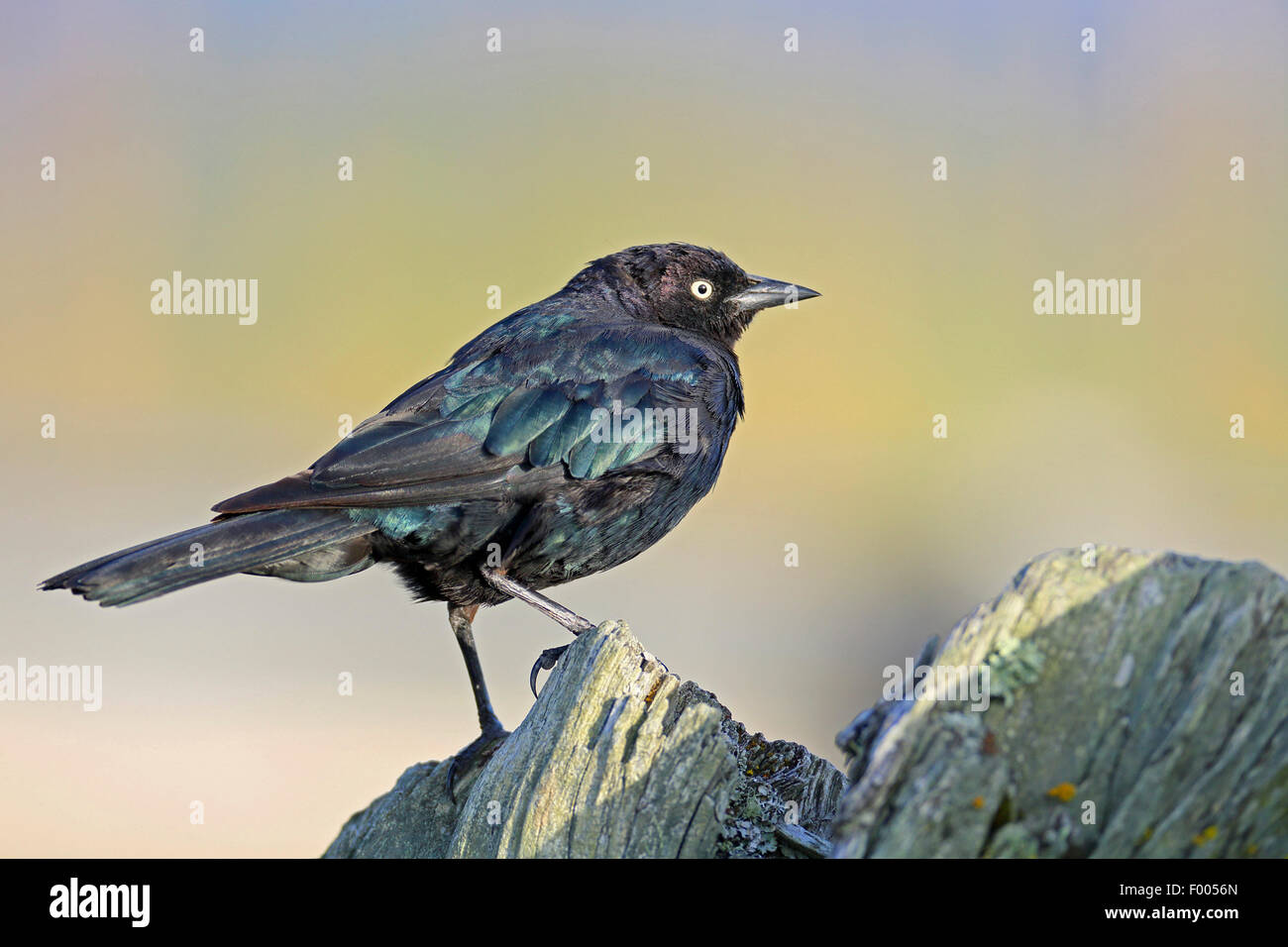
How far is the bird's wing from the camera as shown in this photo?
4.30m

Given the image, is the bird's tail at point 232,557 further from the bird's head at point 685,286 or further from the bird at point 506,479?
the bird's head at point 685,286

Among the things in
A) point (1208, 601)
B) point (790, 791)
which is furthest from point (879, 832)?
A: point (790, 791)

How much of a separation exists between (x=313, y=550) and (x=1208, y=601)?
3.08 metres

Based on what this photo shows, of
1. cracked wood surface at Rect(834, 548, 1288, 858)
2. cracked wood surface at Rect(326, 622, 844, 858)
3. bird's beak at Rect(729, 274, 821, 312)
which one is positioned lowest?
cracked wood surface at Rect(326, 622, 844, 858)

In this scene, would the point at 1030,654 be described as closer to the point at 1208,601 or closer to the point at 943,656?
the point at 943,656

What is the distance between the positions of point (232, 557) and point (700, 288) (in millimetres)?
2778

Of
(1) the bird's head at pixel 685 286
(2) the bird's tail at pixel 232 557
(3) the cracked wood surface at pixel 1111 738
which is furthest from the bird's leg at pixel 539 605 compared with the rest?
(3) the cracked wood surface at pixel 1111 738

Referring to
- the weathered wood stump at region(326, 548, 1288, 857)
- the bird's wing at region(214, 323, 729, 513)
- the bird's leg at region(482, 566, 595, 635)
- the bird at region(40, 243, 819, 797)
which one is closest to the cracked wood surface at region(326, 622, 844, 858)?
the weathered wood stump at region(326, 548, 1288, 857)

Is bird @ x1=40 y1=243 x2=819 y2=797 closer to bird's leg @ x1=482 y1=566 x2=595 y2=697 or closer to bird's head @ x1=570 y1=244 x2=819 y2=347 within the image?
bird's leg @ x1=482 y1=566 x2=595 y2=697

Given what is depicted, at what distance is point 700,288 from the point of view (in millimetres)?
5789

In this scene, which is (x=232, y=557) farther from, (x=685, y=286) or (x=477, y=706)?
(x=685, y=286)

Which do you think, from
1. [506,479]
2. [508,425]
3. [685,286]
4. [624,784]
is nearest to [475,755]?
[506,479]

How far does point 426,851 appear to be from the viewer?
12.9 ft

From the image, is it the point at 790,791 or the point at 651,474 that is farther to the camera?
the point at 651,474
